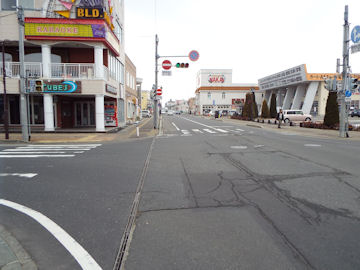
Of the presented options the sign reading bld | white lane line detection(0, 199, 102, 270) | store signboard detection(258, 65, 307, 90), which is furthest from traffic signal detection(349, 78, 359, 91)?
store signboard detection(258, 65, 307, 90)

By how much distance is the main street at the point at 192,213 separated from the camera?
302 centimetres

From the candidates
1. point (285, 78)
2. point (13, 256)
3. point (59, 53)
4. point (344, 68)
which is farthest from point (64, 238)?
point (285, 78)

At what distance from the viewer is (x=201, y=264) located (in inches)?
113

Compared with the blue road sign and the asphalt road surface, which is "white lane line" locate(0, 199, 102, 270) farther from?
the blue road sign

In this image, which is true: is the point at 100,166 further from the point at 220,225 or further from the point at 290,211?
the point at 290,211

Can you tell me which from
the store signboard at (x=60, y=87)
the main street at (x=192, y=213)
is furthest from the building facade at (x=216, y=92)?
the main street at (x=192, y=213)

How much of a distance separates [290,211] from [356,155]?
24.1 feet

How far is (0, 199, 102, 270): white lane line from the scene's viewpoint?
9.59 feet

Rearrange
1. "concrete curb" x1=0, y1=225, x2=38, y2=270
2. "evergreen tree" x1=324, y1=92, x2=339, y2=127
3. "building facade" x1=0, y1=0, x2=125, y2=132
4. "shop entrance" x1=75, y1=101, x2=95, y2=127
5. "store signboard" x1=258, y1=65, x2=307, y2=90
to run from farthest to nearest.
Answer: "store signboard" x1=258, y1=65, x2=307, y2=90
"shop entrance" x1=75, y1=101, x2=95, y2=127
"evergreen tree" x1=324, y1=92, x2=339, y2=127
"building facade" x1=0, y1=0, x2=125, y2=132
"concrete curb" x1=0, y1=225, x2=38, y2=270

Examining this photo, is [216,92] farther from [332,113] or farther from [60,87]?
[60,87]

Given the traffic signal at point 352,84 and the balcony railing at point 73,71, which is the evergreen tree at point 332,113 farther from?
the balcony railing at point 73,71

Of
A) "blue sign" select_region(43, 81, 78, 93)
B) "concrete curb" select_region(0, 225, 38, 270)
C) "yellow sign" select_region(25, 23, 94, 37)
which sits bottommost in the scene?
"concrete curb" select_region(0, 225, 38, 270)

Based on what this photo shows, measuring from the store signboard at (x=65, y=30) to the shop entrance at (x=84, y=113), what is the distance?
6.65 m

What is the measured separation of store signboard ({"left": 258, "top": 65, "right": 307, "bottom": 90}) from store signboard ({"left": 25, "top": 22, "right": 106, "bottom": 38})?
1702 inches
